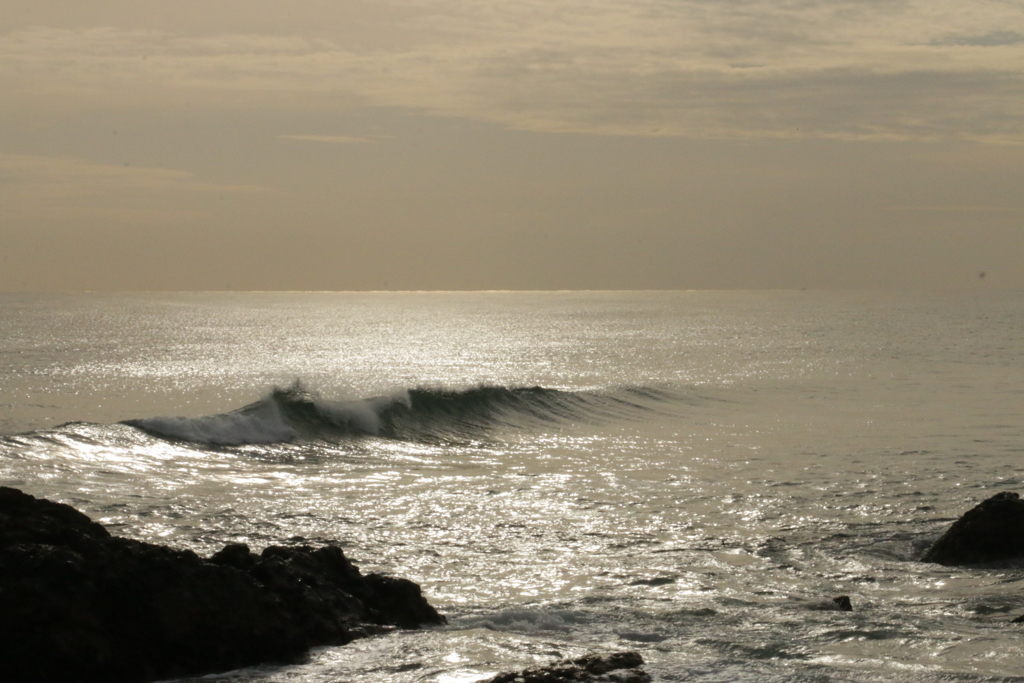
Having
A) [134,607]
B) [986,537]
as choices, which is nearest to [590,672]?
[134,607]

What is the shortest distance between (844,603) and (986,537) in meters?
3.35

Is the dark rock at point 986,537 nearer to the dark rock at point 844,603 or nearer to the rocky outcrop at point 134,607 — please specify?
the dark rock at point 844,603

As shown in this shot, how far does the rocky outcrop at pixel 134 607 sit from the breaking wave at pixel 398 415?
47.6 ft

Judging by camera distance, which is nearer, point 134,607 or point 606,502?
point 134,607

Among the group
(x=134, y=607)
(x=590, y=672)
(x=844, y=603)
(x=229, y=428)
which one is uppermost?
(x=229, y=428)

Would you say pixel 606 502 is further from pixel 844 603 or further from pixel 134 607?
pixel 134 607

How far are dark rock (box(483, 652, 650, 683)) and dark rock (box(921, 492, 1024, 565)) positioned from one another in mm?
6196

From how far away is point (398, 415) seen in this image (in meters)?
28.9

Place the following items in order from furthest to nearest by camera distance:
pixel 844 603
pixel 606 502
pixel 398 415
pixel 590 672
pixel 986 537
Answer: pixel 398 415
pixel 606 502
pixel 986 537
pixel 844 603
pixel 590 672

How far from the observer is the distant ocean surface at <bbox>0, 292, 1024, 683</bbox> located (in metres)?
9.02

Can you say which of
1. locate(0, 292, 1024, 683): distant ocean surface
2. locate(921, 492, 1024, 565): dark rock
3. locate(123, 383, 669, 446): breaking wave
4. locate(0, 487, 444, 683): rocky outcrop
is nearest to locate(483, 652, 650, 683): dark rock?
locate(0, 292, 1024, 683): distant ocean surface

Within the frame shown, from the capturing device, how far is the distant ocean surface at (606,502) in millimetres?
9023

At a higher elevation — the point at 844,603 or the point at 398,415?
the point at 398,415

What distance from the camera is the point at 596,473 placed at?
65.0ft
